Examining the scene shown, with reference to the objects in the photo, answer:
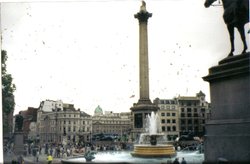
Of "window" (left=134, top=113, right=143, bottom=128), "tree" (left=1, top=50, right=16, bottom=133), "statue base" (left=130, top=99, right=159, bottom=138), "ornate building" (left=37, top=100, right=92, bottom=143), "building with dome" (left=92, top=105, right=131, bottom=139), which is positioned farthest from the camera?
"building with dome" (left=92, top=105, right=131, bottom=139)

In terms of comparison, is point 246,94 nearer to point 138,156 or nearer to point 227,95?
point 227,95

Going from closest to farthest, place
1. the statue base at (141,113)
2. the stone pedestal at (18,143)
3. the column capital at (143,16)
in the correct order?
the stone pedestal at (18,143) < the statue base at (141,113) < the column capital at (143,16)

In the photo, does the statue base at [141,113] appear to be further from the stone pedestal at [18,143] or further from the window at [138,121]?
the stone pedestal at [18,143]

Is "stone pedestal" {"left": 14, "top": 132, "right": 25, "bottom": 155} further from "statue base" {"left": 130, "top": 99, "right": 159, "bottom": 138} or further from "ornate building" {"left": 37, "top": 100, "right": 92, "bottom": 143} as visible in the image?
"ornate building" {"left": 37, "top": 100, "right": 92, "bottom": 143}

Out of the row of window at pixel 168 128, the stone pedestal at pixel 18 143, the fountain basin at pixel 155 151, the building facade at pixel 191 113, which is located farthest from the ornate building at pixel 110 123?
the fountain basin at pixel 155 151

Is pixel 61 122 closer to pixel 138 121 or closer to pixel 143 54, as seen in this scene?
pixel 138 121

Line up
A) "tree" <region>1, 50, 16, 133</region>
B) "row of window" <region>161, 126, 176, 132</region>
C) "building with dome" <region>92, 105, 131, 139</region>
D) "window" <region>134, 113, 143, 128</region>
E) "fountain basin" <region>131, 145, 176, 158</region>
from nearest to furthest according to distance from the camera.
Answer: "fountain basin" <region>131, 145, 176, 158</region> → "tree" <region>1, 50, 16, 133</region> → "window" <region>134, 113, 143, 128</region> → "row of window" <region>161, 126, 176, 132</region> → "building with dome" <region>92, 105, 131, 139</region>

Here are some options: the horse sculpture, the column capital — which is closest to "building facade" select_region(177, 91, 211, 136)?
the column capital

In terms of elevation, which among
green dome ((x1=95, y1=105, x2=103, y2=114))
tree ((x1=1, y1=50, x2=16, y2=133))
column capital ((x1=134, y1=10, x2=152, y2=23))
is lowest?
tree ((x1=1, y1=50, x2=16, y2=133))
